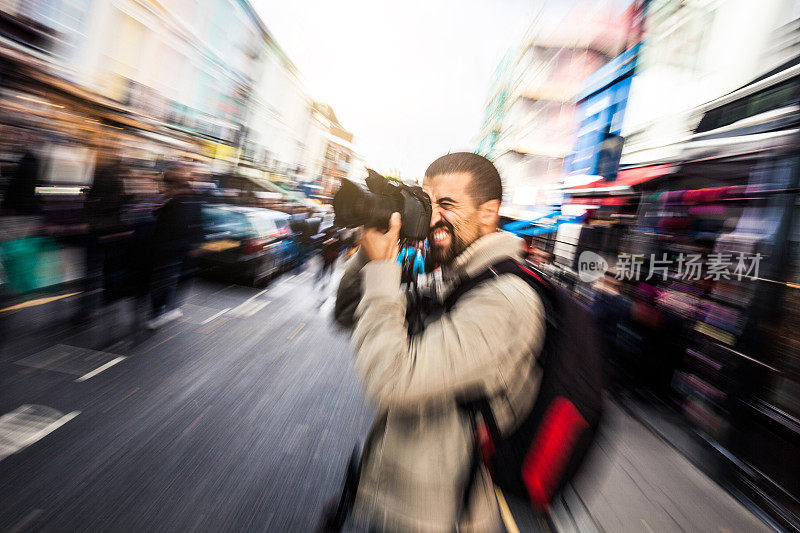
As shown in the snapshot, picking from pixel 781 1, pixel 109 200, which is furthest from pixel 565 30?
pixel 109 200

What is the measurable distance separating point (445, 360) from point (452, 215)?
1.82ft

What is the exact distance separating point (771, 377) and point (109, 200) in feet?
24.2

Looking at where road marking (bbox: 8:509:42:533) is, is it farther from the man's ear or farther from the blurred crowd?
the blurred crowd

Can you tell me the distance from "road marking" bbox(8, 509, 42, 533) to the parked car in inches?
178

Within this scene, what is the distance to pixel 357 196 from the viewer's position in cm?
126

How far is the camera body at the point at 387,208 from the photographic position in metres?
1.21

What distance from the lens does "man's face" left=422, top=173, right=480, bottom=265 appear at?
1.26m

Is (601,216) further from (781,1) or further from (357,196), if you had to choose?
(357,196)

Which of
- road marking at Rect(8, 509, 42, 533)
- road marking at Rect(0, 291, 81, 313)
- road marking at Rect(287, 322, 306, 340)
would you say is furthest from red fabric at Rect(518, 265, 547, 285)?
road marking at Rect(0, 291, 81, 313)

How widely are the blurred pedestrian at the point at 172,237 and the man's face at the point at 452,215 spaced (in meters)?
4.09

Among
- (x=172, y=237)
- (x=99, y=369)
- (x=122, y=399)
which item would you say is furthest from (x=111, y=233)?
(x=122, y=399)

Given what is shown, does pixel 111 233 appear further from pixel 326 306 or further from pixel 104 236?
pixel 326 306

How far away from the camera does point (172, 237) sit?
4508 millimetres

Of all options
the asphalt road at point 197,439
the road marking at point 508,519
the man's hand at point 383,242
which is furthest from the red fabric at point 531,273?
the road marking at point 508,519
